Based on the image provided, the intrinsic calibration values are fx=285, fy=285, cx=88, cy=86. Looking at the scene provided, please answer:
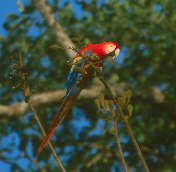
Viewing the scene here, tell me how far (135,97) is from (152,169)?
1072 mm

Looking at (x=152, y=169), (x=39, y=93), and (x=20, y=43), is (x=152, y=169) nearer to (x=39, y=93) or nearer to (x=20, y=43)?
(x=39, y=93)

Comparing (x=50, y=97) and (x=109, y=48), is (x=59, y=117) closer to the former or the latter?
(x=109, y=48)

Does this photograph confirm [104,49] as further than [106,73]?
No

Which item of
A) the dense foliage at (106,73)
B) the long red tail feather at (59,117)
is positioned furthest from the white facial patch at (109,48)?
the dense foliage at (106,73)

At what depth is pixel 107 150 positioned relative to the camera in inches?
138

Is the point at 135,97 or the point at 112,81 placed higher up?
the point at 112,81

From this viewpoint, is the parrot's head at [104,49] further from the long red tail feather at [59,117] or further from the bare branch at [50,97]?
the bare branch at [50,97]

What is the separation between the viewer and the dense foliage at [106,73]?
3482 mm

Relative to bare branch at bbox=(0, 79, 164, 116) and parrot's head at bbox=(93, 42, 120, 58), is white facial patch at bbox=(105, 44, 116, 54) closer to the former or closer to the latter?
parrot's head at bbox=(93, 42, 120, 58)

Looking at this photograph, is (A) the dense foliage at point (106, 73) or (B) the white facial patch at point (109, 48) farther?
(A) the dense foliage at point (106, 73)

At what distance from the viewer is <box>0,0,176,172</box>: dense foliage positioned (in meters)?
3.48

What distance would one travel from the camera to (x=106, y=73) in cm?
407

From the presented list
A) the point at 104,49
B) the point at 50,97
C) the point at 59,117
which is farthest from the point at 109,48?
the point at 50,97

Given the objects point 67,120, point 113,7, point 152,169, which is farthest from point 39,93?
point 152,169
